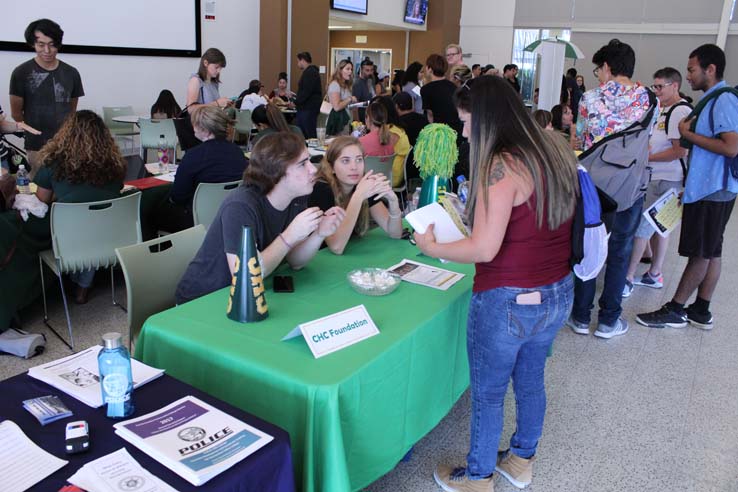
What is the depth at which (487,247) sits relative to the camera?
159 centimetres

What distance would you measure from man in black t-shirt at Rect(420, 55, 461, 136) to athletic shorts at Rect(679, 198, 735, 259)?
243 centimetres

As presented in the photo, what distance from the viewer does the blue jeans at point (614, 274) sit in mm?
3215

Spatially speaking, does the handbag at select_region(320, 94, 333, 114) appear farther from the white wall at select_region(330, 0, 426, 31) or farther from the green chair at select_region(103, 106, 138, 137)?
the white wall at select_region(330, 0, 426, 31)

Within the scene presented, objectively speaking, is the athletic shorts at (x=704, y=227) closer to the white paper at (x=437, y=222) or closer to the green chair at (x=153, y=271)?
the white paper at (x=437, y=222)

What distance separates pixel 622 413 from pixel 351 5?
9499 mm

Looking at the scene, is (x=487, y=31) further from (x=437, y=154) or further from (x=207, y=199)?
(x=437, y=154)

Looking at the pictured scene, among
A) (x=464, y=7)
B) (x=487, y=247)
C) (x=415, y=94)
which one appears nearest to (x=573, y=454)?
(x=487, y=247)

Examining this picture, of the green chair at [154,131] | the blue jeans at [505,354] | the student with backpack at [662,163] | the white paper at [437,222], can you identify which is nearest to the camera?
the blue jeans at [505,354]

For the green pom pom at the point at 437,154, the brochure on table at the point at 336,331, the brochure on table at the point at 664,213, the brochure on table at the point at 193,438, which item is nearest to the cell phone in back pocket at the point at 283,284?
the brochure on table at the point at 336,331

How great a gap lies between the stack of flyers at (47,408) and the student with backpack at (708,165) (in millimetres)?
3157

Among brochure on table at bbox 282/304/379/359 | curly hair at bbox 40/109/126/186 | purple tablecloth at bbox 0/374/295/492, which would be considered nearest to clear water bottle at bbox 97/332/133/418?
purple tablecloth at bbox 0/374/295/492

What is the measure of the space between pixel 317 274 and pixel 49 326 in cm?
189

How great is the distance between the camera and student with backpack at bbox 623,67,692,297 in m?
3.85

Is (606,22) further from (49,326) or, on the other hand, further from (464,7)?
(49,326)
